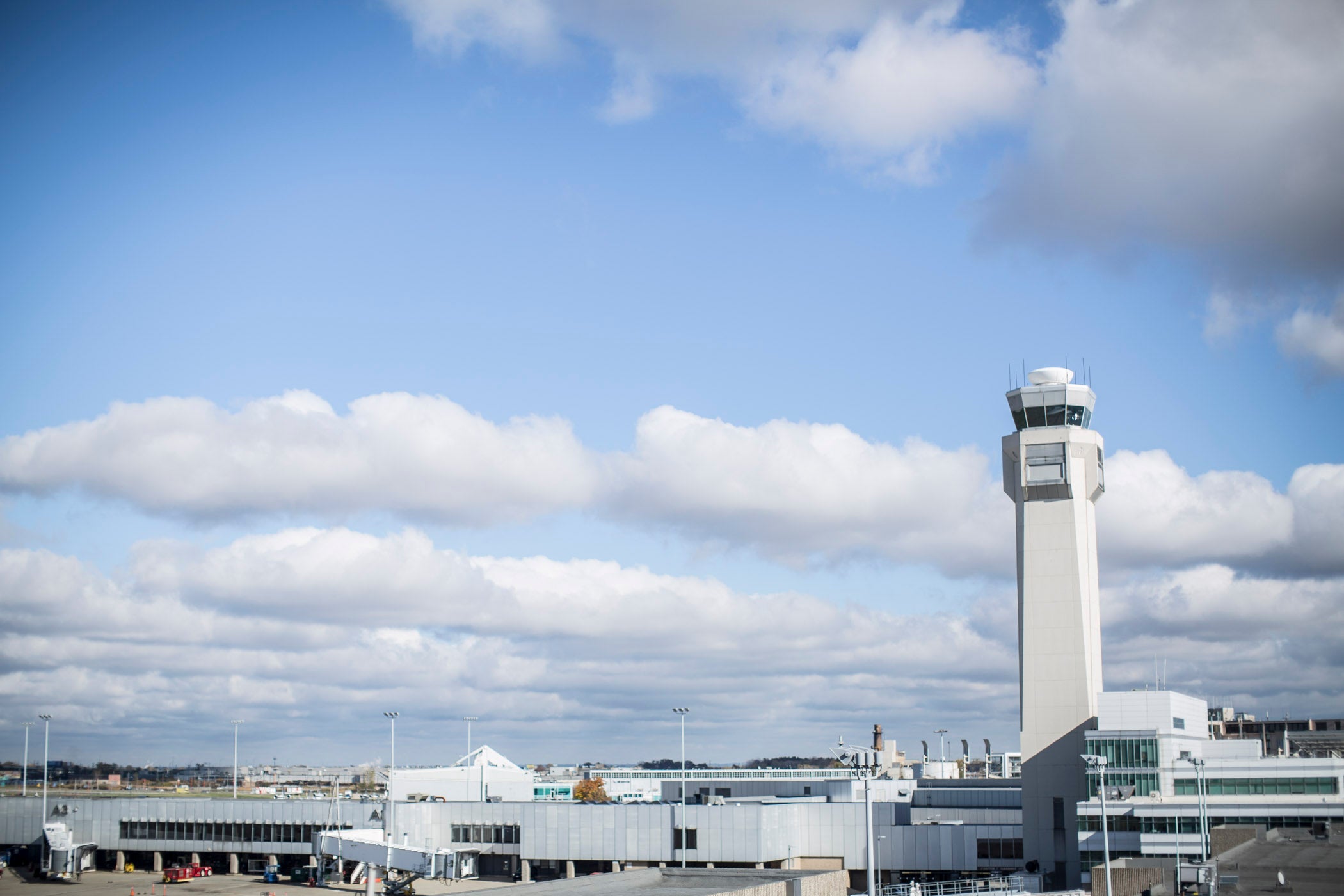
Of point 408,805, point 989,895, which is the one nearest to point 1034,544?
point 989,895

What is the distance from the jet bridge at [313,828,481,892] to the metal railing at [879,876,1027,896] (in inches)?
1495

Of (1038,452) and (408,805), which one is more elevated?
(1038,452)

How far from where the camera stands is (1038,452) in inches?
4520

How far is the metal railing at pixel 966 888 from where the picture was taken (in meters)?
93.8

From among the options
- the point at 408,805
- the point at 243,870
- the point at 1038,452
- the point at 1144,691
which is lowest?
the point at 243,870

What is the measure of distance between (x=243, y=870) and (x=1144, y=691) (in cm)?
9281

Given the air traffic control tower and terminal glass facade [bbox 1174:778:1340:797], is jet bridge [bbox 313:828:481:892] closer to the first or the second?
the air traffic control tower

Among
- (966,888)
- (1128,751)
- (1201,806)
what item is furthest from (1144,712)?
(966,888)

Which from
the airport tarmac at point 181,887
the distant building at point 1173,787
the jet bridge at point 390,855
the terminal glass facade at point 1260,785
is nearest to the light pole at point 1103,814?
the distant building at point 1173,787

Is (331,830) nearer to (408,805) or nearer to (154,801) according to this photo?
(408,805)

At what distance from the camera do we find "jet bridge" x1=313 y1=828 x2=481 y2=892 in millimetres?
104812

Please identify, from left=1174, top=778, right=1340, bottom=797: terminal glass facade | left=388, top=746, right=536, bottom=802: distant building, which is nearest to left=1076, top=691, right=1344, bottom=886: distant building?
left=1174, top=778, right=1340, bottom=797: terminal glass facade

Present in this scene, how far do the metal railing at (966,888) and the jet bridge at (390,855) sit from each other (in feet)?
125

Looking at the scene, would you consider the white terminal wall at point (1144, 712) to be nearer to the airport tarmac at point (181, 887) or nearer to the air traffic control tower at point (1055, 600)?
the air traffic control tower at point (1055, 600)
